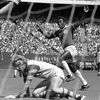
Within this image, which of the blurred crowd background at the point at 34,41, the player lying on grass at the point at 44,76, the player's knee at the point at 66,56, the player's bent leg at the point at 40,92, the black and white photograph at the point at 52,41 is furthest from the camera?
the blurred crowd background at the point at 34,41

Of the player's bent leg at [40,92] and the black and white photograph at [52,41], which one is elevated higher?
the black and white photograph at [52,41]

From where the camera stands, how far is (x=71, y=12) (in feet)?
72.5

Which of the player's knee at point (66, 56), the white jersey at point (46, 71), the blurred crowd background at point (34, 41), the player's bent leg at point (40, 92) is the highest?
the blurred crowd background at point (34, 41)

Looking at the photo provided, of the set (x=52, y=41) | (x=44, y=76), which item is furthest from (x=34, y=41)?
(x=44, y=76)

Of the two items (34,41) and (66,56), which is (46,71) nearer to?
(66,56)


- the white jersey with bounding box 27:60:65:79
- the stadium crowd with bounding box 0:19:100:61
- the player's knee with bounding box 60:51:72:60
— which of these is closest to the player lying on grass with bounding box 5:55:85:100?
the white jersey with bounding box 27:60:65:79

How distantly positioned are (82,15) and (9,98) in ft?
51.9

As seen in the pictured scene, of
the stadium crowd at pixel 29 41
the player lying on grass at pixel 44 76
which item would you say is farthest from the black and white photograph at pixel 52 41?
the player lying on grass at pixel 44 76

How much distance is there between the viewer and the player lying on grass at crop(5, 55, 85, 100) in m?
5.76

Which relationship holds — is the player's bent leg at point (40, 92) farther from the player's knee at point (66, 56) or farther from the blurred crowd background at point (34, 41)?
the blurred crowd background at point (34, 41)

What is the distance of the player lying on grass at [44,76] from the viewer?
5.76m

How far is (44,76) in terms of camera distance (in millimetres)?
6020

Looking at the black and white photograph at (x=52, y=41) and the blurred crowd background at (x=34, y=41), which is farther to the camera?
the blurred crowd background at (x=34, y=41)

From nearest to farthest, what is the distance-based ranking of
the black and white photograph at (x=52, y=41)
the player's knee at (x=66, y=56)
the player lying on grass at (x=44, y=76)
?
the player lying on grass at (x=44, y=76) < the player's knee at (x=66, y=56) < the black and white photograph at (x=52, y=41)
